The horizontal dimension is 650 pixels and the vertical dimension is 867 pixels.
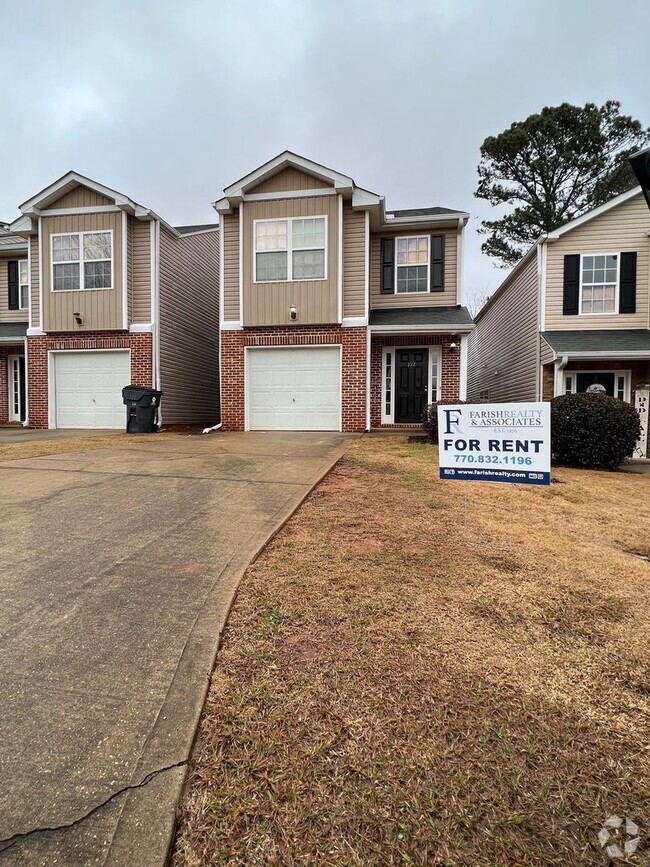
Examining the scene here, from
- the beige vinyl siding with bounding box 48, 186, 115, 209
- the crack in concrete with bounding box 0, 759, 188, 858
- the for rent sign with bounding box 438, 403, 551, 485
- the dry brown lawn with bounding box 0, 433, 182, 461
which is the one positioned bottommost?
the crack in concrete with bounding box 0, 759, 188, 858

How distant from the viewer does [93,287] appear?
12844 millimetres

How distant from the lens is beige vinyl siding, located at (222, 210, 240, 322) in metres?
12.4

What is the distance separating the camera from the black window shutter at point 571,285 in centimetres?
1217

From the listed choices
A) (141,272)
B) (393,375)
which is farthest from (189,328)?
(393,375)

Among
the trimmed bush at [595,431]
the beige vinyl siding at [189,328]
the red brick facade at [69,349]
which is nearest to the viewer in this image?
the trimmed bush at [595,431]

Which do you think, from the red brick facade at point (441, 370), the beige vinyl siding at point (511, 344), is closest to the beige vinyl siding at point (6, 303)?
the red brick facade at point (441, 370)

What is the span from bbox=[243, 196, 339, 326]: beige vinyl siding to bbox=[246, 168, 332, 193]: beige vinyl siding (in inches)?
12.4

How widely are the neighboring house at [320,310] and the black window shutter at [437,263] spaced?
0.03 meters

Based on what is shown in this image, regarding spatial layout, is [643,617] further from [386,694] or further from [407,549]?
[386,694]

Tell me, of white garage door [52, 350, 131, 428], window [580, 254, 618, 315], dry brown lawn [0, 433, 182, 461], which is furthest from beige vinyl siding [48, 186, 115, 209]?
window [580, 254, 618, 315]

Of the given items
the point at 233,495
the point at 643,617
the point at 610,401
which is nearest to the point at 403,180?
the point at 610,401

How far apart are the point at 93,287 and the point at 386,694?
13970 mm

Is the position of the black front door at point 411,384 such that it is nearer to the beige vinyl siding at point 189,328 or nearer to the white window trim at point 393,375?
the white window trim at point 393,375

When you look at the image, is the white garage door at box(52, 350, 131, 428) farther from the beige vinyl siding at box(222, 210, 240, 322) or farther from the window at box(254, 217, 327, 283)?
the window at box(254, 217, 327, 283)
